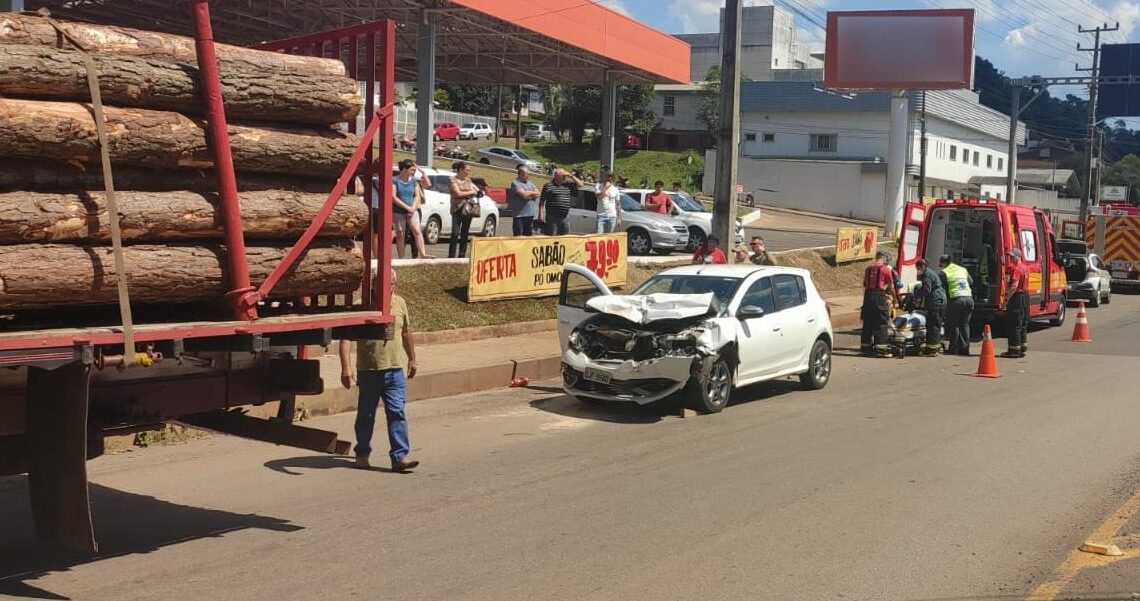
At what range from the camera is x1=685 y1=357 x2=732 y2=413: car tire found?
38.3 ft

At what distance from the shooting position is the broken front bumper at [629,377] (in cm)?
1155

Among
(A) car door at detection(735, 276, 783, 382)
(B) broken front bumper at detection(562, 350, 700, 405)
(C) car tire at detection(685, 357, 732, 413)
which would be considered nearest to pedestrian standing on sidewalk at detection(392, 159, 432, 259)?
(B) broken front bumper at detection(562, 350, 700, 405)

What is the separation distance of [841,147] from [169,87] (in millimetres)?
65966

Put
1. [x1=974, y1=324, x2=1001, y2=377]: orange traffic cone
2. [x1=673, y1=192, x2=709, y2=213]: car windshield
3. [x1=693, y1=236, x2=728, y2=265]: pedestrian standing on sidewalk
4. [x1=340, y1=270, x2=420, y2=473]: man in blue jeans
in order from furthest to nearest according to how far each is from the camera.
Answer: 1. [x1=673, y1=192, x2=709, y2=213]: car windshield
2. [x1=693, y1=236, x2=728, y2=265]: pedestrian standing on sidewalk
3. [x1=974, y1=324, x2=1001, y2=377]: orange traffic cone
4. [x1=340, y1=270, x2=420, y2=473]: man in blue jeans

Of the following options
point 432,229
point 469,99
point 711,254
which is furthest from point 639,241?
point 469,99

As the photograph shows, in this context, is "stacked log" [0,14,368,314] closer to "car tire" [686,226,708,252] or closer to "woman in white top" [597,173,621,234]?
"woman in white top" [597,173,621,234]

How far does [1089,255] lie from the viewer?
30.3m

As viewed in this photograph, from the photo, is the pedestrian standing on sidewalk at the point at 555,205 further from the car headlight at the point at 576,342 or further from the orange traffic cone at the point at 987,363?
the car headlight at the point at 576,342

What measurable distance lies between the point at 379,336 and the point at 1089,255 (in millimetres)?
28000

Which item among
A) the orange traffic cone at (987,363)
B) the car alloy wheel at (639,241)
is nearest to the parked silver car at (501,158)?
the car alloy wheel at (639,241)

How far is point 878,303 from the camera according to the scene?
701 inches

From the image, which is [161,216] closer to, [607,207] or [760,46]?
[607,207]

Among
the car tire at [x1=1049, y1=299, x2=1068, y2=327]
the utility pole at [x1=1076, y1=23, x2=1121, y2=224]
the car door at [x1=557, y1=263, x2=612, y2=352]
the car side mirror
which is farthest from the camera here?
the utility pole at [x1=1076, y1=23, x2=1121, y2=224]

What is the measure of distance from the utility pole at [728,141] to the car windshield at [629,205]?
27.8ft
